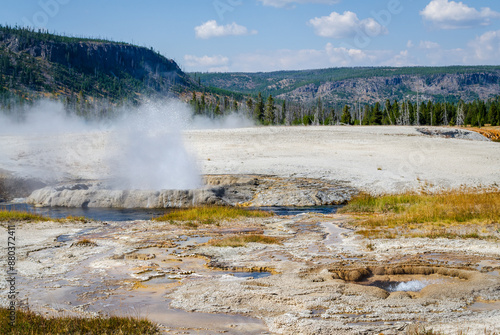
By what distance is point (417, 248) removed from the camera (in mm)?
12422

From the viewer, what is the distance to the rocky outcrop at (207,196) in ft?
82.1

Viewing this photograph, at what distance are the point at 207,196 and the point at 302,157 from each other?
13.5 m

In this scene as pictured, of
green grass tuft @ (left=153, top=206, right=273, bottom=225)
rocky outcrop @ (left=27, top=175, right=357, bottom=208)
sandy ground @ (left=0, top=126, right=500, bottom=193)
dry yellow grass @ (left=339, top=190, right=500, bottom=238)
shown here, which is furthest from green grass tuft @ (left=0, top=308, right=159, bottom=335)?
sandy ground @ (left=0, top=126, right=500, bottom=193)

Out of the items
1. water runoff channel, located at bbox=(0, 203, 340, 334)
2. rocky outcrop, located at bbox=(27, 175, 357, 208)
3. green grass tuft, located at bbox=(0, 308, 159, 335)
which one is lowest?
rocky outcrop, located at bbox=(27, 175, 357, 208)

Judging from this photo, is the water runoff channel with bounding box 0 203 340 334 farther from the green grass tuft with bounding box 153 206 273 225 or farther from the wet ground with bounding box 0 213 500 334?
the green grass tuft with bounding box 153 206 273 225

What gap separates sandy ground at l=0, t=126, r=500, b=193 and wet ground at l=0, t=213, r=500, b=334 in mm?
15028

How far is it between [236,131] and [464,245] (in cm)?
4011

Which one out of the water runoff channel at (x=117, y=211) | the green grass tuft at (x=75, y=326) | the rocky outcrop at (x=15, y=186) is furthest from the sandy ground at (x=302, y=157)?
the green grass tuft at (x=75, y=326)

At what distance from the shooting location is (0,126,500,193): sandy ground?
2958cm

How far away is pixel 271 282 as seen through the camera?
30.8ft

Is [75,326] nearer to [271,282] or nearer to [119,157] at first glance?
[271,282]

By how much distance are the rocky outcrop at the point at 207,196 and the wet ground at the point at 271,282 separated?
9.61 metres

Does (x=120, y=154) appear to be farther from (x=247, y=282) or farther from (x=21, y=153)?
(x=247, y=282)

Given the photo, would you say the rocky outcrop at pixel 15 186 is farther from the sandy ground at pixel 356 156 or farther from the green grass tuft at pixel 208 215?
the green grass tuft at pixel 208 215
